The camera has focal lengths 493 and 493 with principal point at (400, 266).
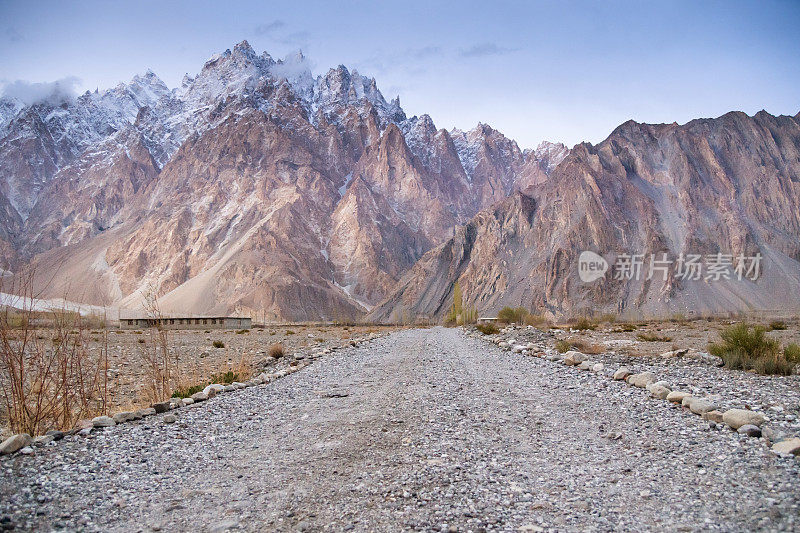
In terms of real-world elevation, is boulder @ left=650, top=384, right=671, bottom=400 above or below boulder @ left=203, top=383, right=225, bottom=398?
above

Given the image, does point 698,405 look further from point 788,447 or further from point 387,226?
point 387,226

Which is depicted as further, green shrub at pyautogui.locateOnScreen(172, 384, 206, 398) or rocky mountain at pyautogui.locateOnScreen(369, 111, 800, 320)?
rocky mountain at pyautogui.locateOnScreen(369, 111, 800, 320)

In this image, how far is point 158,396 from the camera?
834cm

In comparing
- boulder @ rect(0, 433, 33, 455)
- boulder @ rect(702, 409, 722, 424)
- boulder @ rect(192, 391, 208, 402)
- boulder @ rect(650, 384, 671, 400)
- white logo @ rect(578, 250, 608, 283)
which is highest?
white logo @ rect(578, 250, 608, 283)

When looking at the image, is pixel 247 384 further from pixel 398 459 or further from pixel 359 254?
pixel 359 254

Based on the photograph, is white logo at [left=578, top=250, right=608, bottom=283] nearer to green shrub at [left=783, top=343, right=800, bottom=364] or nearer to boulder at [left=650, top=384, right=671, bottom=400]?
green shrub at [left=783, top=343, right=800, bottom=364]

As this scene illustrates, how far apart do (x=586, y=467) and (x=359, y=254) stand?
15309 centimetres

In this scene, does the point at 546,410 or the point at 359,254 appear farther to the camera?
the point at 359,254

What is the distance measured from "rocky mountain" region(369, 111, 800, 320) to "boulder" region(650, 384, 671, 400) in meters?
94.6

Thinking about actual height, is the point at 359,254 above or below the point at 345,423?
above

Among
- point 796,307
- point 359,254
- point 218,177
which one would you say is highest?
point 218,177

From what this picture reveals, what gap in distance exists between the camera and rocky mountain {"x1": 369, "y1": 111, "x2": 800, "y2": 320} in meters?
101

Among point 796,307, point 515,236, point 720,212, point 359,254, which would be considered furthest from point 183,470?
point 359,254

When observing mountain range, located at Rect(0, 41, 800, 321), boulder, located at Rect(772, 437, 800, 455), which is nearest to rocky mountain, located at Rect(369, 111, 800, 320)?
mountain range, located at Rect(0, 41, 800, 321)
